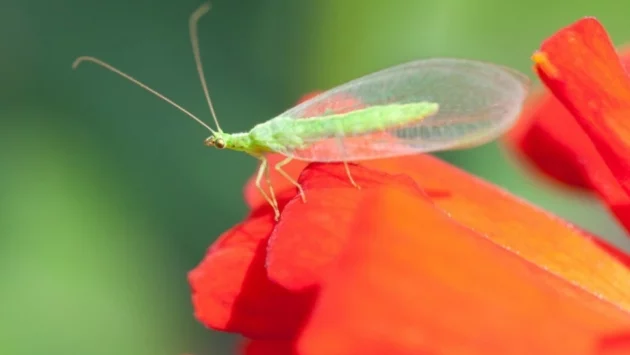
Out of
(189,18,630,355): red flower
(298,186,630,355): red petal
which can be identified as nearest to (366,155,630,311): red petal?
(189,18,630,355): red flower

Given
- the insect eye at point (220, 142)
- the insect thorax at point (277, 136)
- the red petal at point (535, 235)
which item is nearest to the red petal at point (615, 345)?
the red petal at point (535, 235)

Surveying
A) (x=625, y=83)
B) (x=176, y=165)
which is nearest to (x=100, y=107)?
(x=176, y=165)

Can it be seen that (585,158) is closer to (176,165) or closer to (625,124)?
(625,124)

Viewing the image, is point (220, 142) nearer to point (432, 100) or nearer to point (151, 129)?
point (432, 100)

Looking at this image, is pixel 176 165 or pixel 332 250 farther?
pixel 176 165

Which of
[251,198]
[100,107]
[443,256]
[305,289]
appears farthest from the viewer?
[100,107]

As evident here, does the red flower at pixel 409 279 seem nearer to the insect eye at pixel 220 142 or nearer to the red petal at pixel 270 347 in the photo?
the red petal at pixel 270 347
